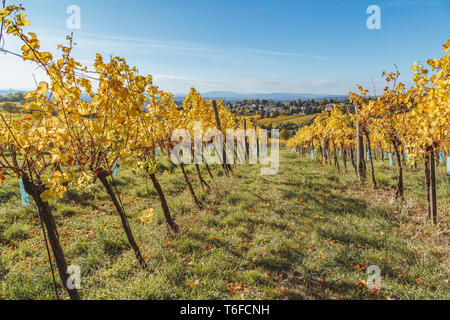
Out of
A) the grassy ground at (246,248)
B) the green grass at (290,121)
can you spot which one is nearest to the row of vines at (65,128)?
the grassy ground at (246,248)

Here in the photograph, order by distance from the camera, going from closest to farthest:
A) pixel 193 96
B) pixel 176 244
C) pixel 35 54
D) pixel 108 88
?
1. pixel 35 54
2. pixel 108 88
3. pixel 176 244
4. pixel 193 96

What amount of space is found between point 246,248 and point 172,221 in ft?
5.74

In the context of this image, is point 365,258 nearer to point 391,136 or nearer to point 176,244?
point 176,244

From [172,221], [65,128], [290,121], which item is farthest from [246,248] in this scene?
[290,121]

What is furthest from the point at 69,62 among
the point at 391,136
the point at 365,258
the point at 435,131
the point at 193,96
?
the point at 391,136

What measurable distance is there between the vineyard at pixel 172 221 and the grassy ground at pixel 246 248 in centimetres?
2

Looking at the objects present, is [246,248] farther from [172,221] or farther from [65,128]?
[65,128]

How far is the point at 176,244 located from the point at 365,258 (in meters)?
3.37

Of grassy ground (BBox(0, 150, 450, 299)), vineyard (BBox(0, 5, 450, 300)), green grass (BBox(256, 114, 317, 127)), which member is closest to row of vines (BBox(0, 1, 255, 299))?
vineyard (BBox(0, 5, 450, 300))

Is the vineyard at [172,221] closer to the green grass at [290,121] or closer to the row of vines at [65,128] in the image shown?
the row of vines at [65,128]

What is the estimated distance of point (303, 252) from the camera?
3.97 meters

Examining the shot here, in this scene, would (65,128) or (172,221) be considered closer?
(65,128)

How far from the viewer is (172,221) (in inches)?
192

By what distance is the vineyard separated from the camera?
8.11ft
